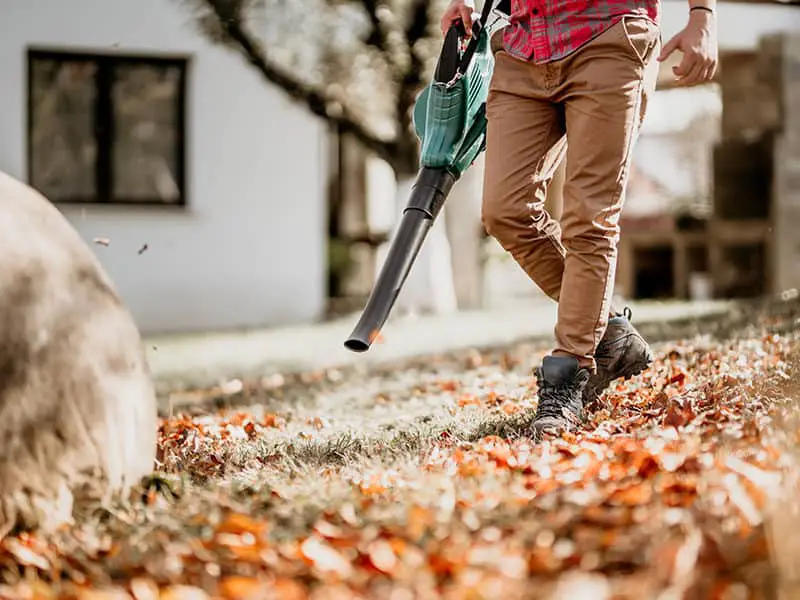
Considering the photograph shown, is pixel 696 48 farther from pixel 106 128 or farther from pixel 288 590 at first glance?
pixel 106 128

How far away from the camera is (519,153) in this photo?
3.51 metres

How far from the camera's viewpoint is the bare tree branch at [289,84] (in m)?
10.4

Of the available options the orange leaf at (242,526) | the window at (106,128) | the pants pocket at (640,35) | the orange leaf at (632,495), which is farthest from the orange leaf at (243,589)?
the window at (106,128)

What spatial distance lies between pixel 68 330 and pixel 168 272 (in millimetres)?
8688

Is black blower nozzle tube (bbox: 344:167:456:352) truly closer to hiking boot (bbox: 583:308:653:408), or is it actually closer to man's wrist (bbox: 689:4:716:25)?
hiking boot (bbox: 583:308:653:408)

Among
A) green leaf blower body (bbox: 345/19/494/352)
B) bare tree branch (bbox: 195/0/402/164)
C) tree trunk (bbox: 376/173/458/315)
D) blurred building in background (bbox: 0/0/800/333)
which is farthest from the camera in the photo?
tree trunk (bbox: 376/173/458/315)

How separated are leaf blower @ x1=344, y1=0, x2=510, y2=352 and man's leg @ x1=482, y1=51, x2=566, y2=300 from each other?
143mm

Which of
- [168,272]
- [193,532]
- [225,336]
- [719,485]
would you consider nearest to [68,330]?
[193,532]

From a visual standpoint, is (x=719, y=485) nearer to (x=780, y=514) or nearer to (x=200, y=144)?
(x=780, y=514)

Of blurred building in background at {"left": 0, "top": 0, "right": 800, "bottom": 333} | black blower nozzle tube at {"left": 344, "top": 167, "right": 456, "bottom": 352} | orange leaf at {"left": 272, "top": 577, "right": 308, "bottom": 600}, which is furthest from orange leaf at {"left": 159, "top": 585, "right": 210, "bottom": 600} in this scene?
blurred building in background at {"left": 0, "top": 0, "right": 800, "bottom": 333}

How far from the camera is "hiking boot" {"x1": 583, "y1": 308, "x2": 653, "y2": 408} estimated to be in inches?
147

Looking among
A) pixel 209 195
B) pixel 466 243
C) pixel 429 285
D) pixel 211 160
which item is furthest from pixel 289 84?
pixel 466 243

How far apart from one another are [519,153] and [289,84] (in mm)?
7707

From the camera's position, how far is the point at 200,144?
449 inches
